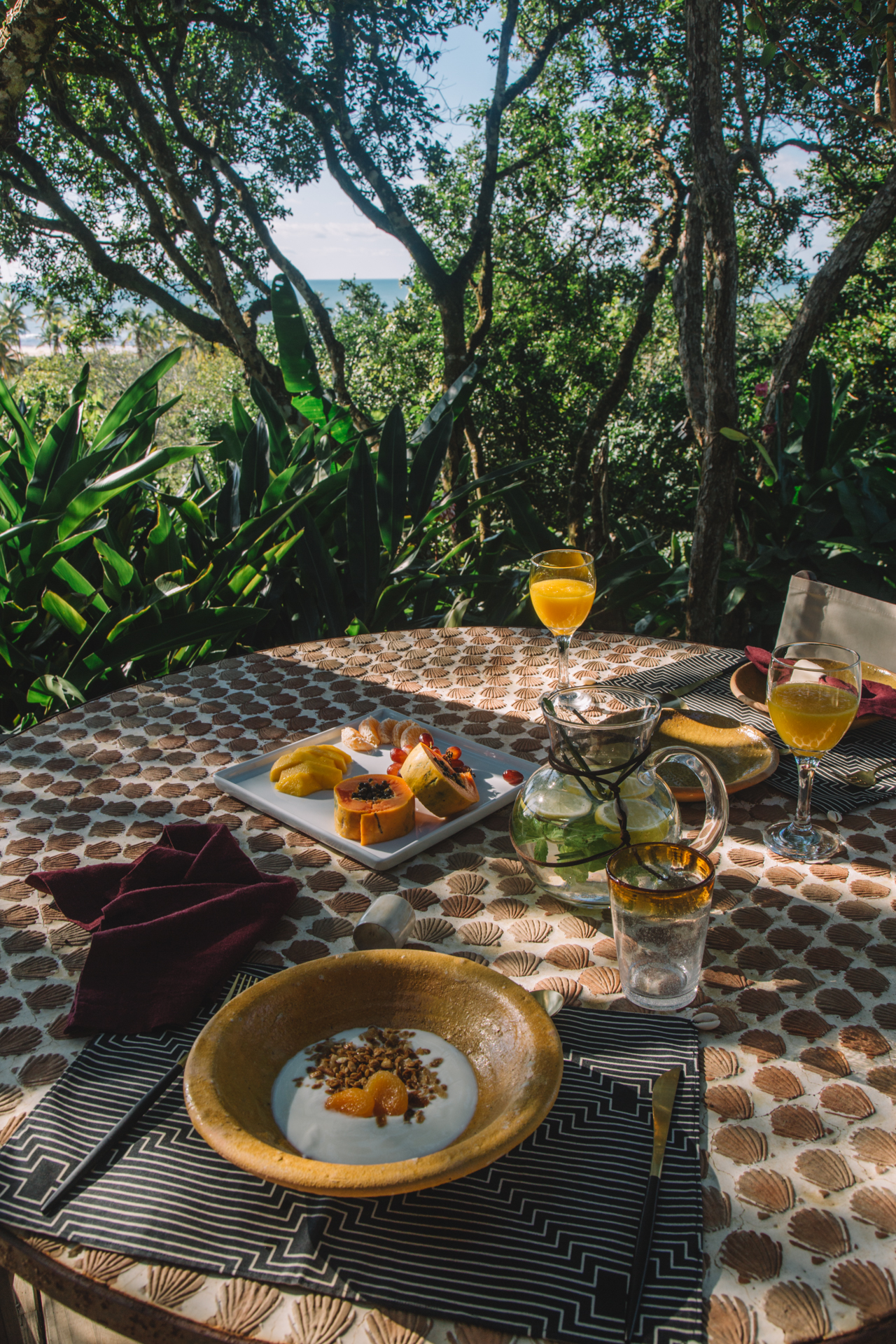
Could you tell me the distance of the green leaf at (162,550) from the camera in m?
2.50

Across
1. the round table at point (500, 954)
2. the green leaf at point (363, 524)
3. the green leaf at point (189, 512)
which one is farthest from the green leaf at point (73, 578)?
the green leaf at point (363, 524)

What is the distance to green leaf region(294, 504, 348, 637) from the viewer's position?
9.01 ft

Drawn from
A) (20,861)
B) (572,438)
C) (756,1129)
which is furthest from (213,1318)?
(572,438)

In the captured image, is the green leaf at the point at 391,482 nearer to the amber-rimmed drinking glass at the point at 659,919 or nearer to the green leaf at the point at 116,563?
the green leaf at the point at 116,563

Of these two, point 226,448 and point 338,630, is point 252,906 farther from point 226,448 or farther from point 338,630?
point 226,448

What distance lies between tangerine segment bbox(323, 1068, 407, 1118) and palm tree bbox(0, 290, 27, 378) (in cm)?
2623

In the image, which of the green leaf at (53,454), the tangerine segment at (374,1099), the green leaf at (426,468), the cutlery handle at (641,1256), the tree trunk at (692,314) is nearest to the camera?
the cutlery handle at (641,1256)

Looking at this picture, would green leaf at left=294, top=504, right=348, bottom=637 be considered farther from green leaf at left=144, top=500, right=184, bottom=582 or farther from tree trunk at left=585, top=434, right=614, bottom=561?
tree trunk at left=585, top=434, right=614, bottom=561

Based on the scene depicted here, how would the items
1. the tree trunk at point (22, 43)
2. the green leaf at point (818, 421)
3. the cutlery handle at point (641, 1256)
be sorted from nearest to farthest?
the cutlery handle at point (641, 1256) → the green leaf at point (818, 421) → the tree trunk at point (22, 43)

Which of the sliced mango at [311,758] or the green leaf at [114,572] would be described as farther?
the green leaf at [114,572]

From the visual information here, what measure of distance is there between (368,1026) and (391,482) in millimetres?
2396

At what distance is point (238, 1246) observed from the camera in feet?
2.12

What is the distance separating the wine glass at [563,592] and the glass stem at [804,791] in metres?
0.57

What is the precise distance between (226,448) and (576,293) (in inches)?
348
